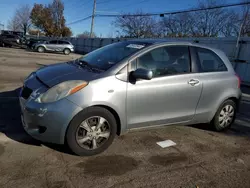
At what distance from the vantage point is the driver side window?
376 centimetres

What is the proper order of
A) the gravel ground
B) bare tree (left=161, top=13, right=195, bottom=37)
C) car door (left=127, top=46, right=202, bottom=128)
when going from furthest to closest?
bare tree (left=161, top=13, right=195, bottom=37) → car door (left=127, top=46, right=202, bottom=128) → the gravel ground

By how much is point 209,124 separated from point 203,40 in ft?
42.8

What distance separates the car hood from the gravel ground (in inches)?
38.5

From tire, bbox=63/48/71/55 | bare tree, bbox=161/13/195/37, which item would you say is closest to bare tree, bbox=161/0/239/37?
bare tree, bbox=161/13/195/37

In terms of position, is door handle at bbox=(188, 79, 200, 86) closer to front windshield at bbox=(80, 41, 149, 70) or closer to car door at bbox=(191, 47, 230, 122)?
car door at bbox=(191, 47, 230, 122)

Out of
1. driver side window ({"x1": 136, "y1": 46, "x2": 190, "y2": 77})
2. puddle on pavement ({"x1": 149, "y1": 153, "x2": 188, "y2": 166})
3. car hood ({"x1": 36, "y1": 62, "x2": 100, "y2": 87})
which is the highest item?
driver side window ({"x1": 136, "y1": 46, "x2": 190, "y2": 77})

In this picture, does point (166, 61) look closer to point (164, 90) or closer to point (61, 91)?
point (164, 90)

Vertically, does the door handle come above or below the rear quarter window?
below

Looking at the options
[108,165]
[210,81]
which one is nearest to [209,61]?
[210,81]

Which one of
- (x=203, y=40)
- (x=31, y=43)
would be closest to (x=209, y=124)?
(x=203, y=40)

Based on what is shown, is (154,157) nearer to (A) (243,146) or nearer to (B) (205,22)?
(A) (243,146)

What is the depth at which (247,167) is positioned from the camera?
352cm

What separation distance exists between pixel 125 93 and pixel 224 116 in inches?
92.8

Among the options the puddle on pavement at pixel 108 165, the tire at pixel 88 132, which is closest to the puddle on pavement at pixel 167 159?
the puddle on pavement at pixel 108 165
